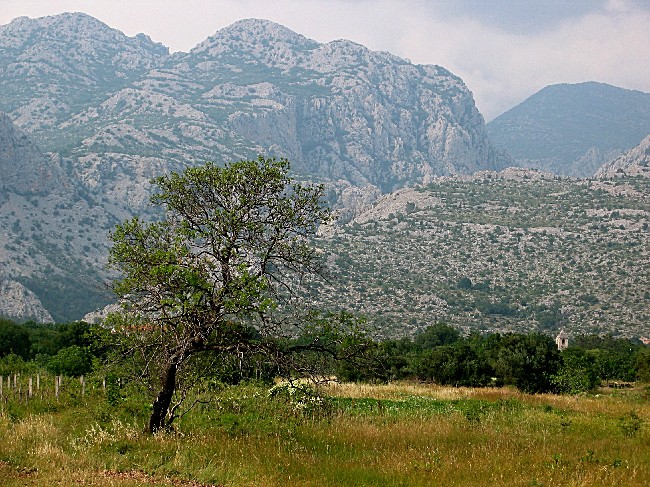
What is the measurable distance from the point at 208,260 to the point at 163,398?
14.5ft

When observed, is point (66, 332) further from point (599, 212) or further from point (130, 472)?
point (599, 212)

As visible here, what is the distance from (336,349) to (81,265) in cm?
16389

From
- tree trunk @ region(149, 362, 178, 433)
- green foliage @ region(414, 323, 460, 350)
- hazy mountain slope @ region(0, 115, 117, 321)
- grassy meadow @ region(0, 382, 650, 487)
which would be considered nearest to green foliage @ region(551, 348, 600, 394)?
grassy meadow @ region(0, 382, 650, 487)

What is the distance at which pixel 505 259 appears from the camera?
475 feet

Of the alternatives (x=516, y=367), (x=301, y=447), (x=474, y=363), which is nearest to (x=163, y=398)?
(x=301, y=447)

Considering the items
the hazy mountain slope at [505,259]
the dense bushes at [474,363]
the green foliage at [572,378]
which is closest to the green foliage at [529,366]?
the dense bushes at [474,363]

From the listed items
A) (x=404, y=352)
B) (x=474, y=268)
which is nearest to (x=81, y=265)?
(x=474, y=268)

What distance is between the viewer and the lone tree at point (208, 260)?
663 inches

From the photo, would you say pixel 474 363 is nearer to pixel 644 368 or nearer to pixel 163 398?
pixel 644 368

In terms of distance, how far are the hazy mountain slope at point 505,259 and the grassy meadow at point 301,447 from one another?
93415mm

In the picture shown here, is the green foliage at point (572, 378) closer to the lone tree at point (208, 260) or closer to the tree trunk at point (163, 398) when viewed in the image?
the lone tree at point (208, 260)

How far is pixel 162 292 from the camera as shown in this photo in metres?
17.2

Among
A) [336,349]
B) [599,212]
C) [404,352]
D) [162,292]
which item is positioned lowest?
[404,352]

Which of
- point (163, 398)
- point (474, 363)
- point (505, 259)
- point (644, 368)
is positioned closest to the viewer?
point (163, 398)
